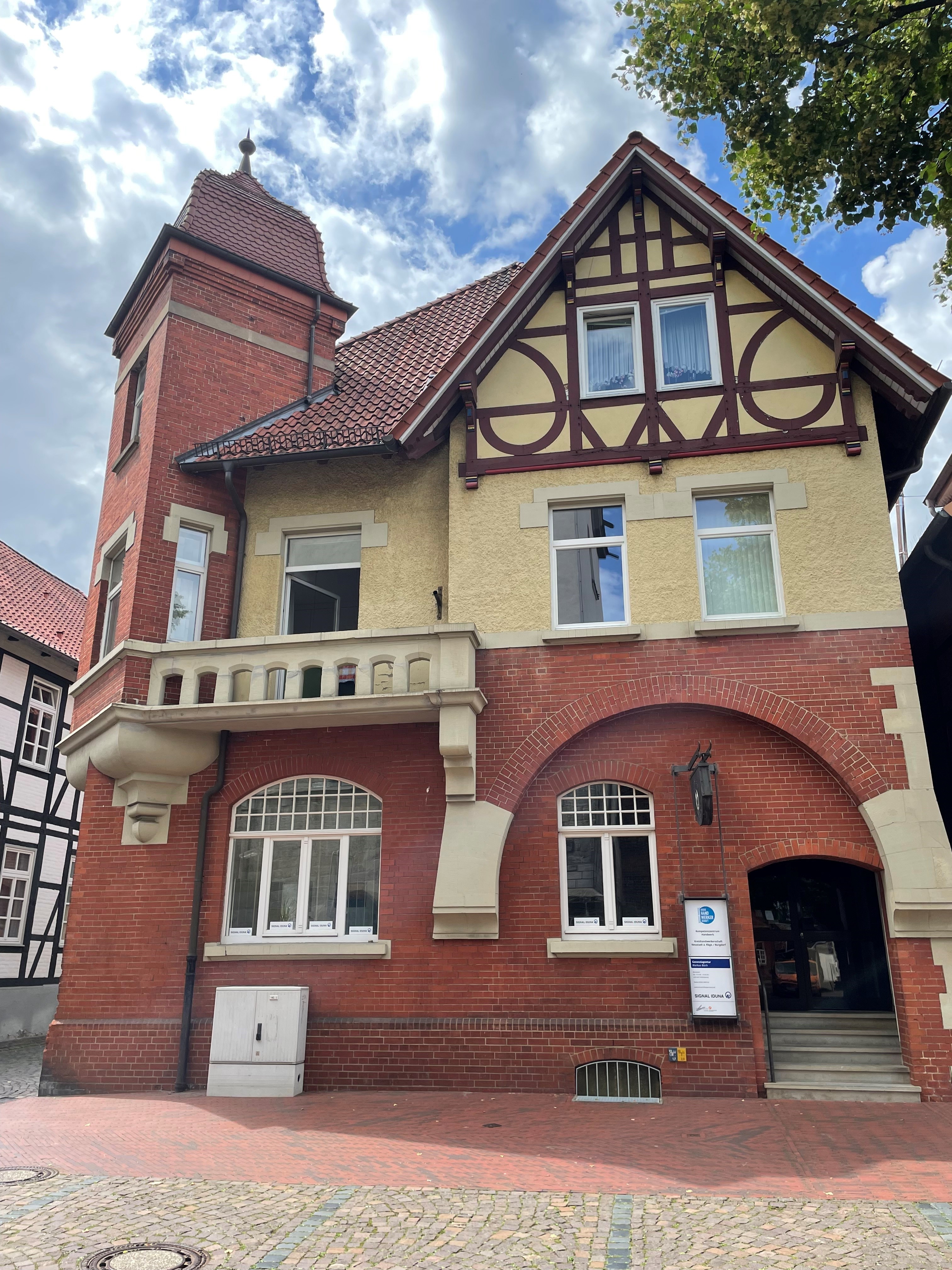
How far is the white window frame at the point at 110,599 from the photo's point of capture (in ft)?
47.2

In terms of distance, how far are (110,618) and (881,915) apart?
11.1 m

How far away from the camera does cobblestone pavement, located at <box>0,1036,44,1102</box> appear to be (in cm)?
1265

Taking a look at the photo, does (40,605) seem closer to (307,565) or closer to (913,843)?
(307,565)

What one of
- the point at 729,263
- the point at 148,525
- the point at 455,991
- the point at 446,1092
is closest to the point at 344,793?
the point at 455,991

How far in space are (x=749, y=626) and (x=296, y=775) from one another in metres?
5.85

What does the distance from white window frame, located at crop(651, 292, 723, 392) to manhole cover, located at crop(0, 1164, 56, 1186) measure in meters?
10.7

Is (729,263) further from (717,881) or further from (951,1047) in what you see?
(951,1047)

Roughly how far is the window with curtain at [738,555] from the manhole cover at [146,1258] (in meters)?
8.79

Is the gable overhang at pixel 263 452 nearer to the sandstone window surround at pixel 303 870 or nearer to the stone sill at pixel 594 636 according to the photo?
the stone sill at pixel 594 636

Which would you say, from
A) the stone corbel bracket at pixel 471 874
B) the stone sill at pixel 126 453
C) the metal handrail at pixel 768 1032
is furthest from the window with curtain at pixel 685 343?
the stone sill at pixel 126 453

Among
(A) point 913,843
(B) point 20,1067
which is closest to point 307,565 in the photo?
(A) point 913,843

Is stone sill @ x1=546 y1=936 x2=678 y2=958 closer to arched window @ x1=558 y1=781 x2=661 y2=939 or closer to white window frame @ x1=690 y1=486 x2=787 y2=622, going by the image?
arched window @ x1=558 y1=781 x2=661 y2=939

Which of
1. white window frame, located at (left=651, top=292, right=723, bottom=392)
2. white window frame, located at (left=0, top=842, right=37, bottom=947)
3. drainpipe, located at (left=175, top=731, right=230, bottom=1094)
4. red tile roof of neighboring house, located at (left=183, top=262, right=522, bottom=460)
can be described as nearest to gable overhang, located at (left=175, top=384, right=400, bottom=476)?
red tile roof of neighboring house, located at (left=183, top=262, right=522, bottom=460)

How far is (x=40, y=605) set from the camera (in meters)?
24.5
